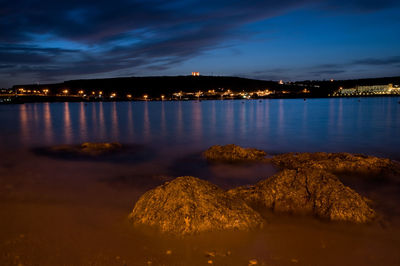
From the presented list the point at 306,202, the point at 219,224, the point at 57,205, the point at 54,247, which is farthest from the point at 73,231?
the point at 306,202

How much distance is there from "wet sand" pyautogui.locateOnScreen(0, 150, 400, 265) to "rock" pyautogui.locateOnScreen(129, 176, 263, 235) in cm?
20

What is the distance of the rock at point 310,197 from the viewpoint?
6312 mm

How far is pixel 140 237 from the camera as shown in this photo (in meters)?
5.59

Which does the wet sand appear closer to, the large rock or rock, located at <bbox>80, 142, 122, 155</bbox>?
the large rock

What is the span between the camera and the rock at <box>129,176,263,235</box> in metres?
5.67

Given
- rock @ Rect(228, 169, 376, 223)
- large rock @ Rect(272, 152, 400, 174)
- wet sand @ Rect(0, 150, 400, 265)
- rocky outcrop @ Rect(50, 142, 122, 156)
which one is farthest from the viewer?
rocky outcrop @ Rect(50, 142, 122, 156)

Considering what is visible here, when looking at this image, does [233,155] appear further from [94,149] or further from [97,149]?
[94,149]

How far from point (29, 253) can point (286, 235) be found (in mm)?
4580

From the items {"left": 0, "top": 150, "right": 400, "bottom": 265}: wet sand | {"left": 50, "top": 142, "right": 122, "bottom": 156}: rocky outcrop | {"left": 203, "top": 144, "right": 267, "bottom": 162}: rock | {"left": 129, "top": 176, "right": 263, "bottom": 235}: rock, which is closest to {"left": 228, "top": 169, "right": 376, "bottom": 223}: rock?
{"left": 0, "top": 150, "right": 400, "bottom": 265}: wet sand

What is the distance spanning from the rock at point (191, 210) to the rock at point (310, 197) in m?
0.92

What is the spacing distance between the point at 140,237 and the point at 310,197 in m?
3.80

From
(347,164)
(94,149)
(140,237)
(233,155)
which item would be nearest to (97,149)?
(94,149)

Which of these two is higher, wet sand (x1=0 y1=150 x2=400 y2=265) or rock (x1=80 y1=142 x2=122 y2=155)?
rock (x1=80 y1=142 x2=122 y2=155)

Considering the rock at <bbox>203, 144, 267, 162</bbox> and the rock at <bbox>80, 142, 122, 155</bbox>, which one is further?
the rock at <bbox>80, 142, 122, 155</bbox>
